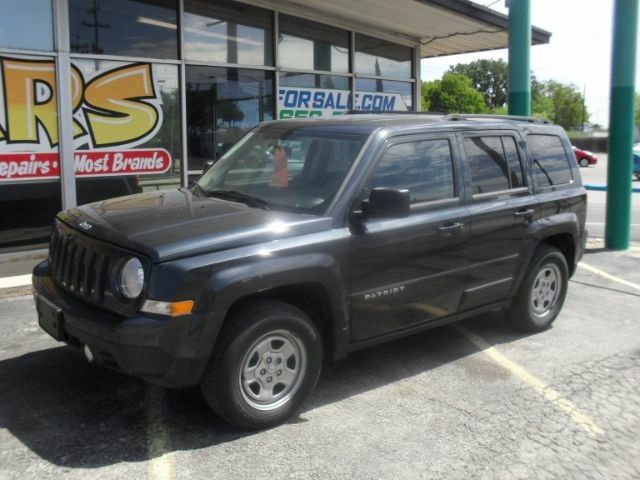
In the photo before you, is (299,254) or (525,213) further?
(525,213)

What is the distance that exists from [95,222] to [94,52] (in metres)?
5.39

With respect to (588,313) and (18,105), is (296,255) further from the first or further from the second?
(18,105)

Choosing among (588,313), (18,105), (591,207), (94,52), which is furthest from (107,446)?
(591,207)

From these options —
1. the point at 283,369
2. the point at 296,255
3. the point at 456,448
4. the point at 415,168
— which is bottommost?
the point at 456,448

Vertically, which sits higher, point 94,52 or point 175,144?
point 94,52

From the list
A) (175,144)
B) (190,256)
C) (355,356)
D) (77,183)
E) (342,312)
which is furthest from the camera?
(175,144)

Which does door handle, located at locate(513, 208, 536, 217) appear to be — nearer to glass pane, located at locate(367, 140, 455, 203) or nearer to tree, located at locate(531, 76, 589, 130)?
glass pane, located at locate(367, 140, 455, 203)

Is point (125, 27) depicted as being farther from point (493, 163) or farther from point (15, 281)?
point (493, 163)

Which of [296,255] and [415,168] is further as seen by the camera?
[415,168]

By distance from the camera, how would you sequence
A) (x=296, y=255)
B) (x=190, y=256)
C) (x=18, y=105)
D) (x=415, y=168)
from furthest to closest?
(x=18, y=105)
(x=415, y=168)
(x=296, y=255)
(x=190, y=256)

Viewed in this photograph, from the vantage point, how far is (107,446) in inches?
137

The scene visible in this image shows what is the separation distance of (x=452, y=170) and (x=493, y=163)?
0.55 metres

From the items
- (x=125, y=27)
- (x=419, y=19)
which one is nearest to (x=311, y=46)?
(x=419, y=19)

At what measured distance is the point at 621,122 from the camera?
9.38 metres
